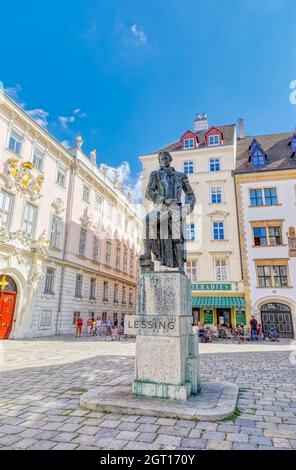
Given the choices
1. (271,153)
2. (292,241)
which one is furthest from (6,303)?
(271,153)

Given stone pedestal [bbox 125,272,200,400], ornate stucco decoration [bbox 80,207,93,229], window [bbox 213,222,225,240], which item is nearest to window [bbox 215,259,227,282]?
window [bbox 213,222,225,240]

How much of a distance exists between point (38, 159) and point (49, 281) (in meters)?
8.91

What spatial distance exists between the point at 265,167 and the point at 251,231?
6.10 m

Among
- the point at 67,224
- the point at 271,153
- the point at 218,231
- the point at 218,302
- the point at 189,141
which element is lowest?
the point at 218,302

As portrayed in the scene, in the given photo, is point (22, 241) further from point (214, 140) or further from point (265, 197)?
point (214, 140)

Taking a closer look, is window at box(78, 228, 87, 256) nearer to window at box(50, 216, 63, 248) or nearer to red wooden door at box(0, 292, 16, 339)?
window at box(50, 216, 63, 248)

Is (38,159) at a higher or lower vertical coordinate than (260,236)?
higher

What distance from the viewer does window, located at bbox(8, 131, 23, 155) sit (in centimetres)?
1862

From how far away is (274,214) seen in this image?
23.5 meters

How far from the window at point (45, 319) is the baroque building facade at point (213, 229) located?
35.6 ft

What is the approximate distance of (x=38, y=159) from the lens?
21.0 metres

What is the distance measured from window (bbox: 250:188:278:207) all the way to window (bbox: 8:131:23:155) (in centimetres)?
1836

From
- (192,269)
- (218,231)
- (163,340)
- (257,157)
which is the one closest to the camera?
(163,340)
